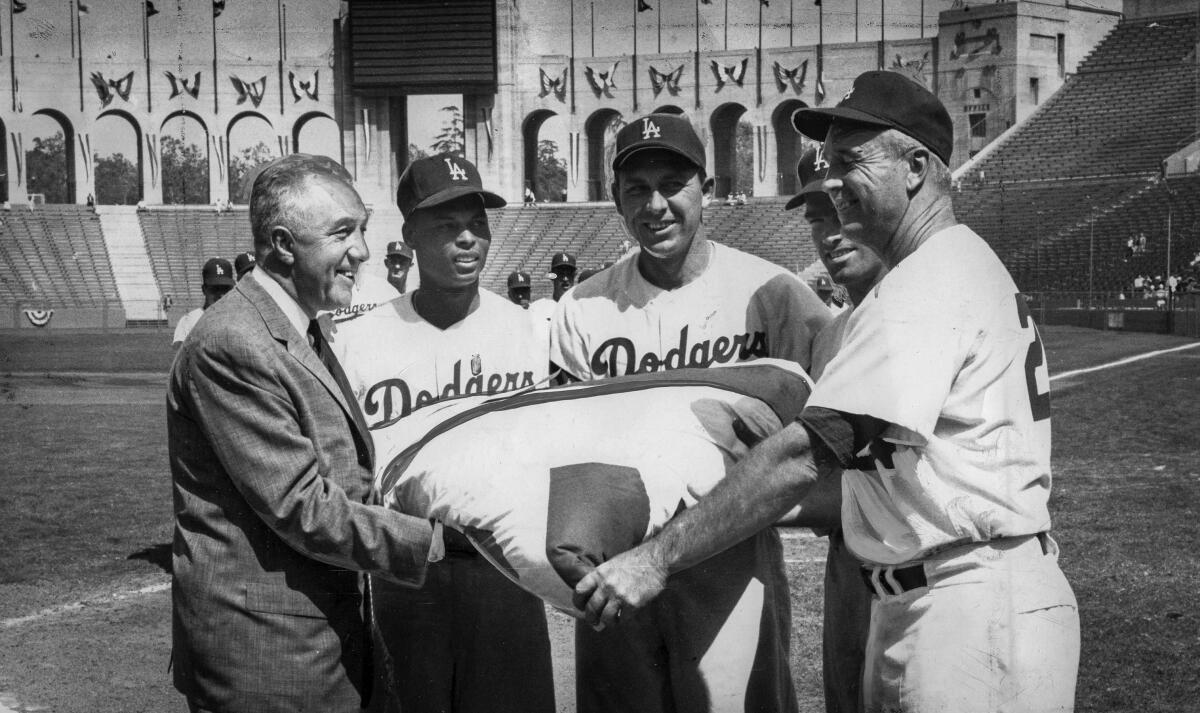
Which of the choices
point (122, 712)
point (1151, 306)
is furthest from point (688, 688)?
point (1151, 306)

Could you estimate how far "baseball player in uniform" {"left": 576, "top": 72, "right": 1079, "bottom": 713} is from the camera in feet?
7.70

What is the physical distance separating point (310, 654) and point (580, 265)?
131ft

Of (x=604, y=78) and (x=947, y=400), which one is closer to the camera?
(x=947, y=400)

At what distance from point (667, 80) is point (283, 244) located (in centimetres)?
4783

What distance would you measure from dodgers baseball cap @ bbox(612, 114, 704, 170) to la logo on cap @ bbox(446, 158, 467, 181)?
0.69m

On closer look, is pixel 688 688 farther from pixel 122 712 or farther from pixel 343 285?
pixel 122 712

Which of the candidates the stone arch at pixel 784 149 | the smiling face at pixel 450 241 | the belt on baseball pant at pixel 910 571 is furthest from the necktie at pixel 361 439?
the stone arch at pixel 784 149

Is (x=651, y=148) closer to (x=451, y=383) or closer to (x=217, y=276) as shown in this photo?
(x=451, y=383)

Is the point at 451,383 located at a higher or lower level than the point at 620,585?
higher

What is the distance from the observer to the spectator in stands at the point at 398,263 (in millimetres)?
10805

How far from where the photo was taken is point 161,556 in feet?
24.6

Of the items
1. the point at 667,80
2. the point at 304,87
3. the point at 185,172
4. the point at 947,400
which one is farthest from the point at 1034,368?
the point at 185,172

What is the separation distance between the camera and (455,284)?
4.01m

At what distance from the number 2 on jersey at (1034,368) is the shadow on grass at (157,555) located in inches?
231
